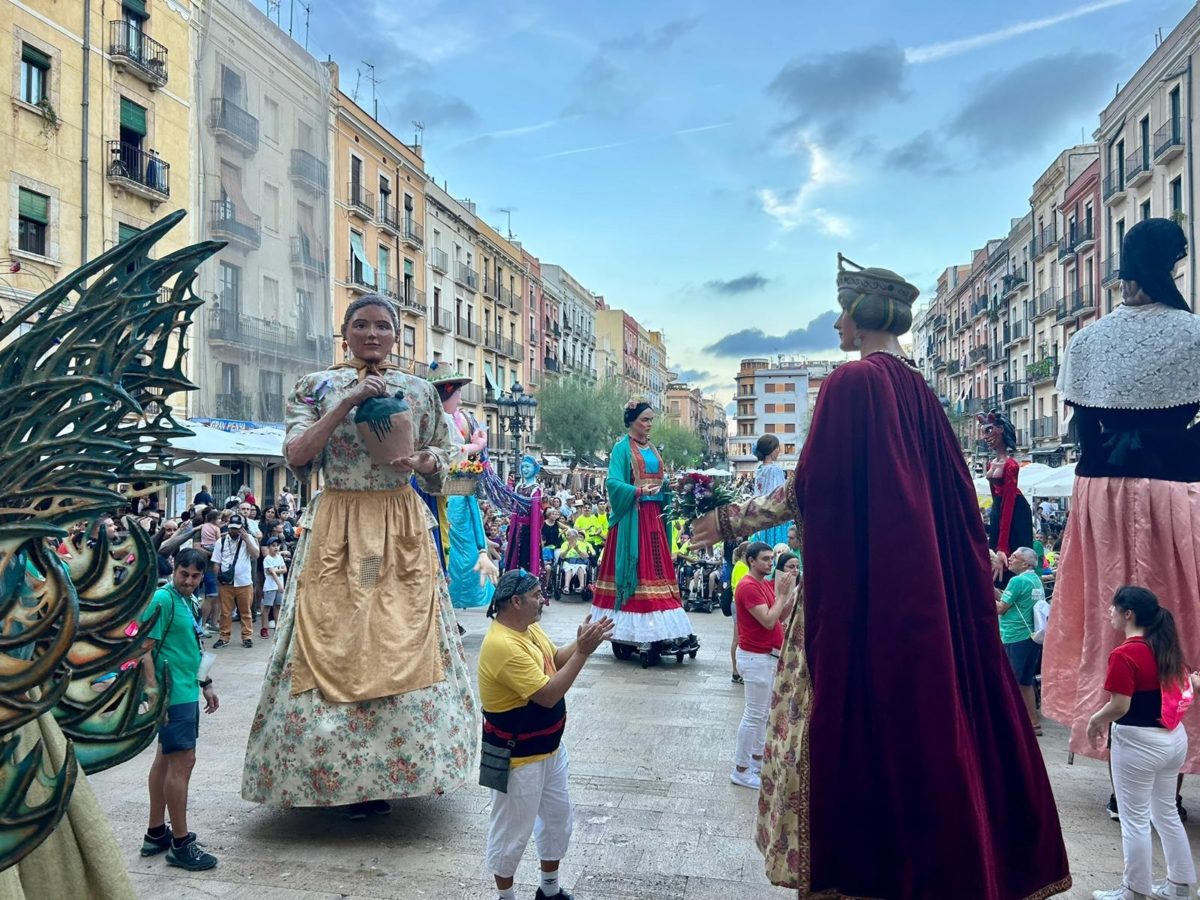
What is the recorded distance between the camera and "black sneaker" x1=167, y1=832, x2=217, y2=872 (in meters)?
3.79

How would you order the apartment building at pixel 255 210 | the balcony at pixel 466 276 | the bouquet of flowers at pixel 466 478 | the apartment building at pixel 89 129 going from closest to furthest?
1. the bouquet of flowers at pixel 466 478
2. the apartment building at pixel 89 129
3. the apartment building at pixel 255 210
4. the balcony at pixel 466 276

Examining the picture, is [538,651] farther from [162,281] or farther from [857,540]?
→ [162,281]

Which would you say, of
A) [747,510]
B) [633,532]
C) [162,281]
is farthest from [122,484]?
[633,532]

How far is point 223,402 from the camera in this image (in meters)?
21.8

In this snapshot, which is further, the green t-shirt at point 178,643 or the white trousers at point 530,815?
the green t-shirt at point 178,643

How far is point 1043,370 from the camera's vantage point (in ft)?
131

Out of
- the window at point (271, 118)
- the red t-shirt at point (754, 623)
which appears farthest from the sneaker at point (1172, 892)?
the window at point (271, 118)

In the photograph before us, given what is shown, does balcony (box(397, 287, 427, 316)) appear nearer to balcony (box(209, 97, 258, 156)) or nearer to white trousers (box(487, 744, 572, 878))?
balcony (box(209, 97, 258, 156))

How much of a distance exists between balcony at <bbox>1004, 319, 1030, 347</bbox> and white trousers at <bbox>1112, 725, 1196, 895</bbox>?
146 ft

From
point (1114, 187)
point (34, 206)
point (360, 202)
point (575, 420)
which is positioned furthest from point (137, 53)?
point (575, 420)

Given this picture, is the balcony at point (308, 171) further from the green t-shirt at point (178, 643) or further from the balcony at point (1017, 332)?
the balcony at point (1017, 332)

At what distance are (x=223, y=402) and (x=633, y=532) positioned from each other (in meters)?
16.8

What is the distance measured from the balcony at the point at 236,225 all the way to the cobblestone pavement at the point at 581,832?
58.4ft

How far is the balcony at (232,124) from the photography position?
21609 mm
